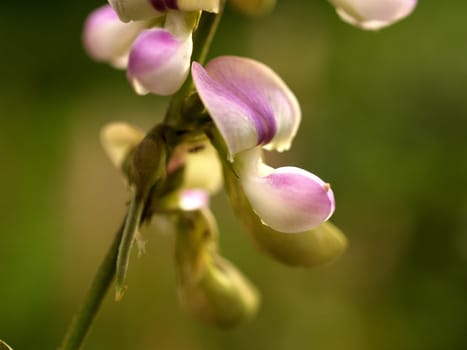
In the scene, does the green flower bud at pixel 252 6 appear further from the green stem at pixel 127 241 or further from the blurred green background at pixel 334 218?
the blurred green background at pixel 334 218

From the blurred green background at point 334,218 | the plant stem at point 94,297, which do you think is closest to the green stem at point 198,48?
the plant stem at point 94,297

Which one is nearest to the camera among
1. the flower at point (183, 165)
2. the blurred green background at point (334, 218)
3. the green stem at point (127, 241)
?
the green stem at point (127, 241)

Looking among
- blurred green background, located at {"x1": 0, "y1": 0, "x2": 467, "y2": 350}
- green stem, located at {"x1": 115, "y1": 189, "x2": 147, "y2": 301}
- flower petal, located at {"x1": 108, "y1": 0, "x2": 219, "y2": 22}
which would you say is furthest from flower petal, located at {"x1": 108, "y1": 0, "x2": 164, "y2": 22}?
blurred green background, located at {"x1": 0, "y1": 0, "x2": 467, "y2": 350}

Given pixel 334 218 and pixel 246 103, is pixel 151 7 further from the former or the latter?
pixel 334 218

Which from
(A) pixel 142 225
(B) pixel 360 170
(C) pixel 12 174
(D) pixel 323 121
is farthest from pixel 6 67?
(A) pixel 142 225

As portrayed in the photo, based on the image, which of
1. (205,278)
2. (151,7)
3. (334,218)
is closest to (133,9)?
(151,7)

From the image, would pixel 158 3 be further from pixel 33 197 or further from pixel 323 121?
pixel 33 197

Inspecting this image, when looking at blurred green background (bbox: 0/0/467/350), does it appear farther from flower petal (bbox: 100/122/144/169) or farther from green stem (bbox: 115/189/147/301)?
green stem (bbox: 115/189/147/301)
